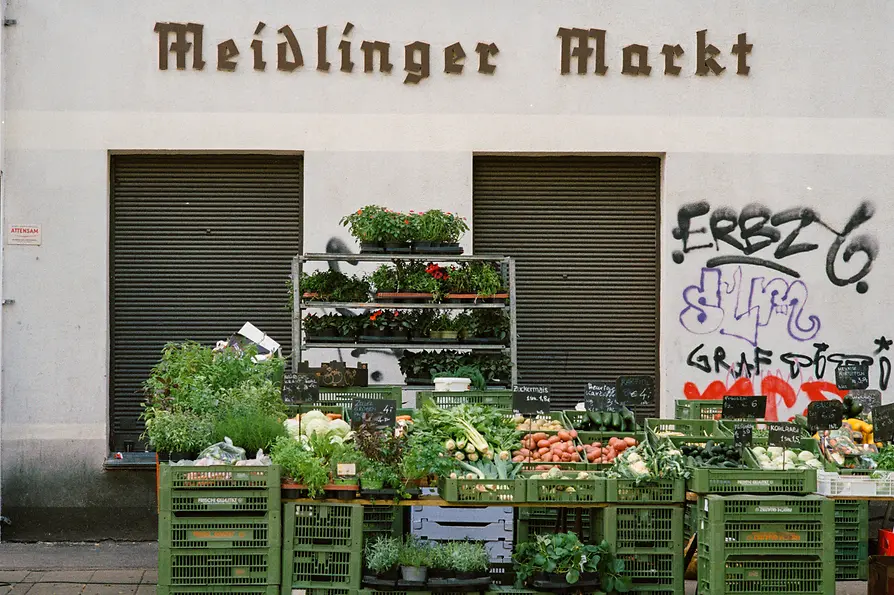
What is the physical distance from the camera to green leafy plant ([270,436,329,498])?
692cm

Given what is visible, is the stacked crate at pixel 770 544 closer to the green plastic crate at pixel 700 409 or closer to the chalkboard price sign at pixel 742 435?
the chalkboard price sign at pixel 742 435

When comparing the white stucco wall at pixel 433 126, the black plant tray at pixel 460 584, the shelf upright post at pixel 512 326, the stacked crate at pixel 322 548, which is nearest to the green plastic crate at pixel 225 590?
the stacked crate at pixel 322 548

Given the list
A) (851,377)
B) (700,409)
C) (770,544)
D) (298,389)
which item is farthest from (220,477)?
(851,377)

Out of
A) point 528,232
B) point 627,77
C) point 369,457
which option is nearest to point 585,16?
point 627,77

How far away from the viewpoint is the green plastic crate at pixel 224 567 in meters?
6.87

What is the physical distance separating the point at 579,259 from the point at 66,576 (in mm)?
5569

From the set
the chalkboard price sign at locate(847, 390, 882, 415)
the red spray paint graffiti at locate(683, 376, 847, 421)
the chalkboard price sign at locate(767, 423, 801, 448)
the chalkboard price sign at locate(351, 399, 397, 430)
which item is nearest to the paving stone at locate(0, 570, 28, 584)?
the chalkboard price sign at locate(351, 399, 397, 430)

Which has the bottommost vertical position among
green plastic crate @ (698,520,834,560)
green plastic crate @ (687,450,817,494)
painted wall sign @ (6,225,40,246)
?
green plastic crate @ (698,520,834,560)

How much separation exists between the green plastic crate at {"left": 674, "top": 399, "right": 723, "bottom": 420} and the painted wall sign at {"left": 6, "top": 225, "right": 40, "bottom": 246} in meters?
6.11

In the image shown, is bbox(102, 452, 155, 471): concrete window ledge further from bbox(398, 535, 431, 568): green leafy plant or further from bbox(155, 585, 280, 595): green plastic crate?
bbox(398, 535, 431, 568): green leafy plant

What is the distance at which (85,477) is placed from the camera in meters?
10.9

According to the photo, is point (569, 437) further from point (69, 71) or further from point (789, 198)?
point (69, 71)

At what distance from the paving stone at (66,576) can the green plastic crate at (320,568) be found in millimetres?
2829

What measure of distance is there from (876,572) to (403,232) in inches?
185
